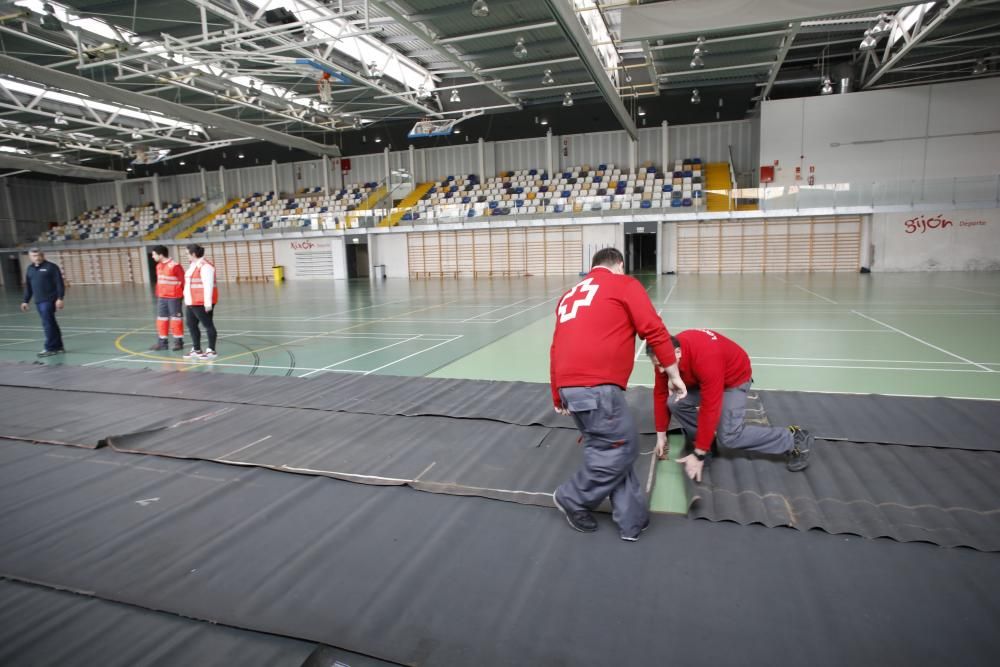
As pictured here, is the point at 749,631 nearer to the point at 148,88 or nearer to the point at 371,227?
the point at 148,88

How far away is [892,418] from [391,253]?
2956 centimetres

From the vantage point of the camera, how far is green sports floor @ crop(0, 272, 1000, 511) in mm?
7070

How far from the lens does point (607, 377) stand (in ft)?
10.2

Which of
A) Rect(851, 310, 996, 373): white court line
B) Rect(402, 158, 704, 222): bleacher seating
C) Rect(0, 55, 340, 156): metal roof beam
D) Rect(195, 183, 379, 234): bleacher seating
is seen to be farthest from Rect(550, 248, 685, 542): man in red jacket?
Rect(195, 183, 379, 234): bleacher seating

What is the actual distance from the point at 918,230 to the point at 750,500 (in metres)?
26.5

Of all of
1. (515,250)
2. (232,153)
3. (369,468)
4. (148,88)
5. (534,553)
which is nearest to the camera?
(534,553)

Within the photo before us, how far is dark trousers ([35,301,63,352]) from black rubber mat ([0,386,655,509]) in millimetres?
3970

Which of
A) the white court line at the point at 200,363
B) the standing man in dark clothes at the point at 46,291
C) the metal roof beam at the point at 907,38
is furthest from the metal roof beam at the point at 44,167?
the metal roof beam at the point at 907,38

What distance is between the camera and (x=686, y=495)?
3.75 m

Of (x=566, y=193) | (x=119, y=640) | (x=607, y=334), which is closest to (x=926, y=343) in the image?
(x=607, y=334)

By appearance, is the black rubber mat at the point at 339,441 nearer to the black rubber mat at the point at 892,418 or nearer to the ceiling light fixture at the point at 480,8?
the black rubber mat at the point at 892,418

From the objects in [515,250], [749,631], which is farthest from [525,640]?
[515,250]

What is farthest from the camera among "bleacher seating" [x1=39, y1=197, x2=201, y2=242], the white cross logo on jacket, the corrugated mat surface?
"bleacher seating" [x1=39, y1=197, x2=201, y2=242]

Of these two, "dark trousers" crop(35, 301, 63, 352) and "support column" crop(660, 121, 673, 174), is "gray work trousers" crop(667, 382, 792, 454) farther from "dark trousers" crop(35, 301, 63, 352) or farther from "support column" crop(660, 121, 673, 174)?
"support column" crop(660, 121, 673, 174)
